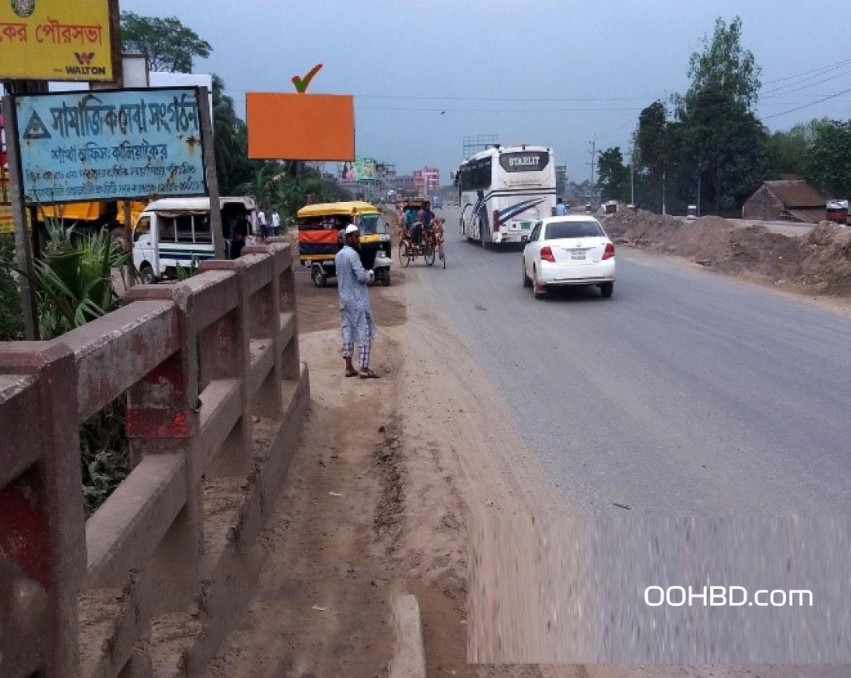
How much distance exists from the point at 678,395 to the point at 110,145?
20.5 feet

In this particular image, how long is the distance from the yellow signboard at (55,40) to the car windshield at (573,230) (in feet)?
45.1

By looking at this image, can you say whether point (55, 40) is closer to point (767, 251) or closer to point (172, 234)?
point (172, 234)

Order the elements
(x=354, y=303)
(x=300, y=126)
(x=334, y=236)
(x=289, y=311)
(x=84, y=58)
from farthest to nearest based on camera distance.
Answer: (x=300, y=126), (x=334, y=236), (x=354, y=303), (x=289, y=311), (x=84, y=58)

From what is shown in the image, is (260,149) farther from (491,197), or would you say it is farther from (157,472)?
(157,472)

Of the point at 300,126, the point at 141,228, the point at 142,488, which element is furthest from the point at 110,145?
the point at 300,126

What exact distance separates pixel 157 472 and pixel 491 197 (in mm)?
31848

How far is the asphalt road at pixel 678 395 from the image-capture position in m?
7.14

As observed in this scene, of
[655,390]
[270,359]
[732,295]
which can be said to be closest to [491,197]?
[732,295]

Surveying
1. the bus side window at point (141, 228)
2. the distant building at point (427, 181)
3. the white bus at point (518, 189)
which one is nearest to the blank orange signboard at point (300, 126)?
the white bus at point (518, 189)

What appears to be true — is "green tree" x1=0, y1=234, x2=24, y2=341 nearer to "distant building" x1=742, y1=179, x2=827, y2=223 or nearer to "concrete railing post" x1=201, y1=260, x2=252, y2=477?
"concrete railing post" x1=201, y1=260, x2=252, y2=477

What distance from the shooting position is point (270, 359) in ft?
24.9

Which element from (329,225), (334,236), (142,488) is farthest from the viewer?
(329,225)
